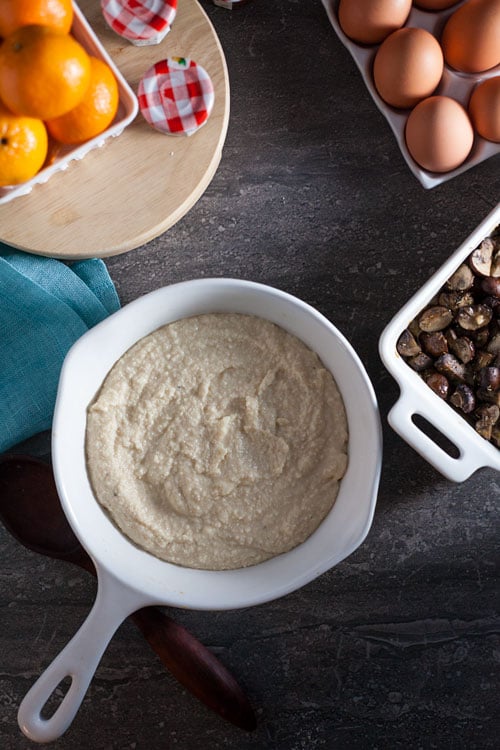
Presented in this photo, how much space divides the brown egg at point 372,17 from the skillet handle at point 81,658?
0.99 m

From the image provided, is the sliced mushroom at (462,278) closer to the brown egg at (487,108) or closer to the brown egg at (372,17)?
the brown egg at (487,108)

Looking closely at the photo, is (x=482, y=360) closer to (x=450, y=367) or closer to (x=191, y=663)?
(x=450, y=367)

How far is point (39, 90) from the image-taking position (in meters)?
1.06

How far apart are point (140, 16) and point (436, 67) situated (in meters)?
0.50

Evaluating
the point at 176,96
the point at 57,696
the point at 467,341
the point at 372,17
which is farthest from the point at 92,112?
the point at 57,696

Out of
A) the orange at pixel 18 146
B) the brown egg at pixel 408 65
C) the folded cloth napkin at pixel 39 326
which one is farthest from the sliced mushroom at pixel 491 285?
the orange at pixel 18 146

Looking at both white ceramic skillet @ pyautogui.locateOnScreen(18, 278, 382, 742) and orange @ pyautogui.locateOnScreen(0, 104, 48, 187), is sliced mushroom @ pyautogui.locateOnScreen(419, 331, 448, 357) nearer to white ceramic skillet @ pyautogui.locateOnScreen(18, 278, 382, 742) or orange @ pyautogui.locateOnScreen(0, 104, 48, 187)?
white ceramic skillet @ pyautogui.locateOnScreen(18, 278, 382, 742)

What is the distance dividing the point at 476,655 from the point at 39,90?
119 cm

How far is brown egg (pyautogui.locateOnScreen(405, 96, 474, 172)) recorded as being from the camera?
3.95 ft

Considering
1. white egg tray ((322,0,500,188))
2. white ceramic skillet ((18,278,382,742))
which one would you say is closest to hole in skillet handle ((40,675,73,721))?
white ceramic skillet ((18,278,382,742))

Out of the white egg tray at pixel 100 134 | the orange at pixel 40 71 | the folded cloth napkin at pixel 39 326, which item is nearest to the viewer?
the orange at pixel 40 71

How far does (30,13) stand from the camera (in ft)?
3.52

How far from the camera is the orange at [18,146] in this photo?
1.08 meters

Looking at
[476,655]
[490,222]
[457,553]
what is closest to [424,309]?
[490,222]
